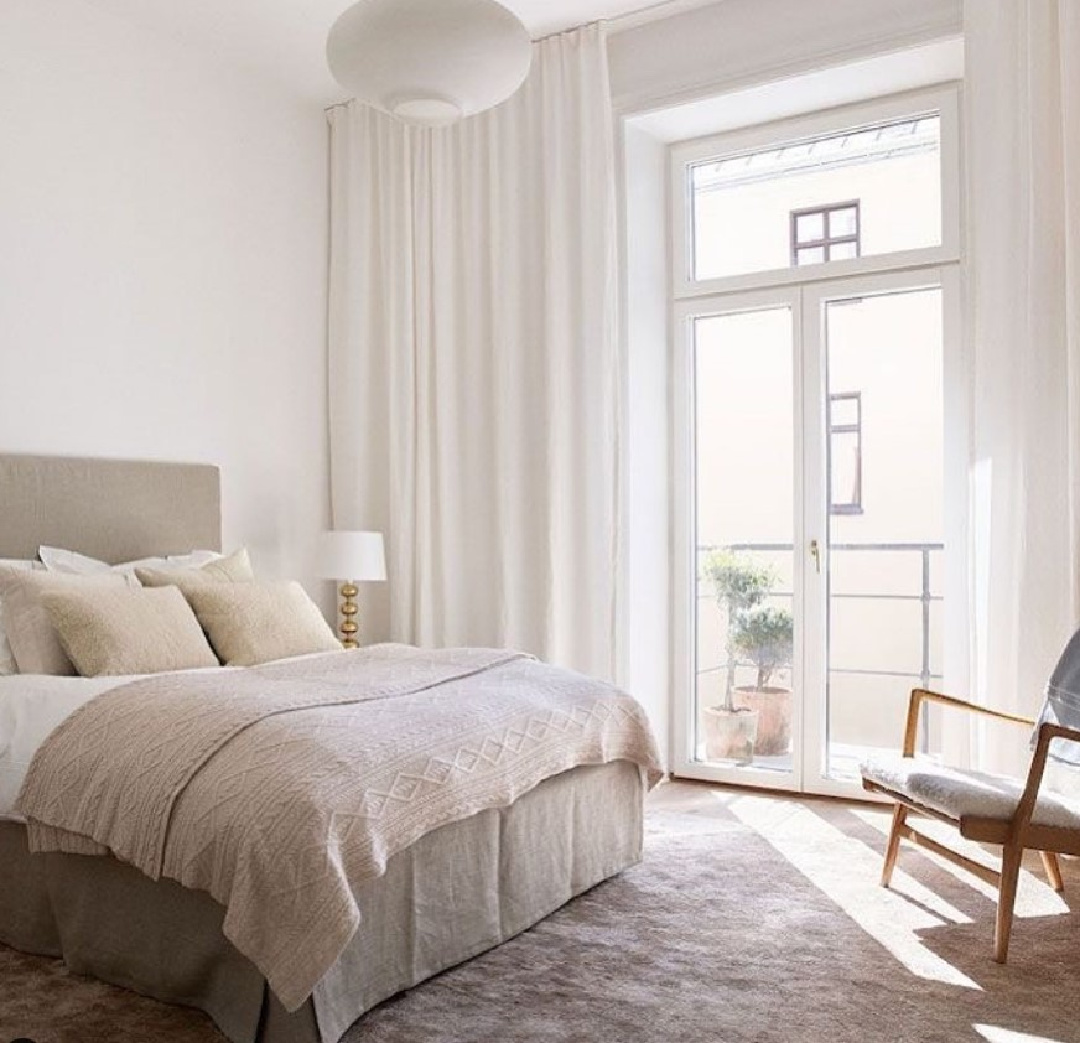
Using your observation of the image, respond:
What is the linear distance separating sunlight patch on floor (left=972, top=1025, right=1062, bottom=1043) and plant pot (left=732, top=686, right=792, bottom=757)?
2.32 metres

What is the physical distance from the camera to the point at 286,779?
90.1 inches

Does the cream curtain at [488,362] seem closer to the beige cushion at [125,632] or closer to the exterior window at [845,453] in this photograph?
the exterior window at [845,453]

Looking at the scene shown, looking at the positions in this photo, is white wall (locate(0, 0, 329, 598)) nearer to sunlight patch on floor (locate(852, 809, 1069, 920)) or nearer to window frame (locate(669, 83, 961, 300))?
window frame (locate(669, 83, 961, 300))

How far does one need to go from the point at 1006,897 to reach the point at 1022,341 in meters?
1.88

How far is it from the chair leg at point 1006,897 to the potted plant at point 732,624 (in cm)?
207

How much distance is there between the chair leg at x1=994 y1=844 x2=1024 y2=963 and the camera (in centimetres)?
270

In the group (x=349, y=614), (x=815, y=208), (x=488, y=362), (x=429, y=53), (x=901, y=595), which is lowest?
(x=349, y=614)

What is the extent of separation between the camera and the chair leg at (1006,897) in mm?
2697

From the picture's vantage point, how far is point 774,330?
473 centimetres

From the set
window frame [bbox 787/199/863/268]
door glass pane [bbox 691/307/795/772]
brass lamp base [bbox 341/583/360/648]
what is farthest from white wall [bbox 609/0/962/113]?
brass lamp base [bbox 341/583/360/648]

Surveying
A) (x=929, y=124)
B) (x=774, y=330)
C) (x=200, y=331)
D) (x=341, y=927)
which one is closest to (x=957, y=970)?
(x=341, y=927)

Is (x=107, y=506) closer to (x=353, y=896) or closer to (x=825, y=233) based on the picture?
(x=353, y=896)

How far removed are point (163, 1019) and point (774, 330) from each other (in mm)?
3515

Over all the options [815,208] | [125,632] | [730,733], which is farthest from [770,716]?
[125,632]
